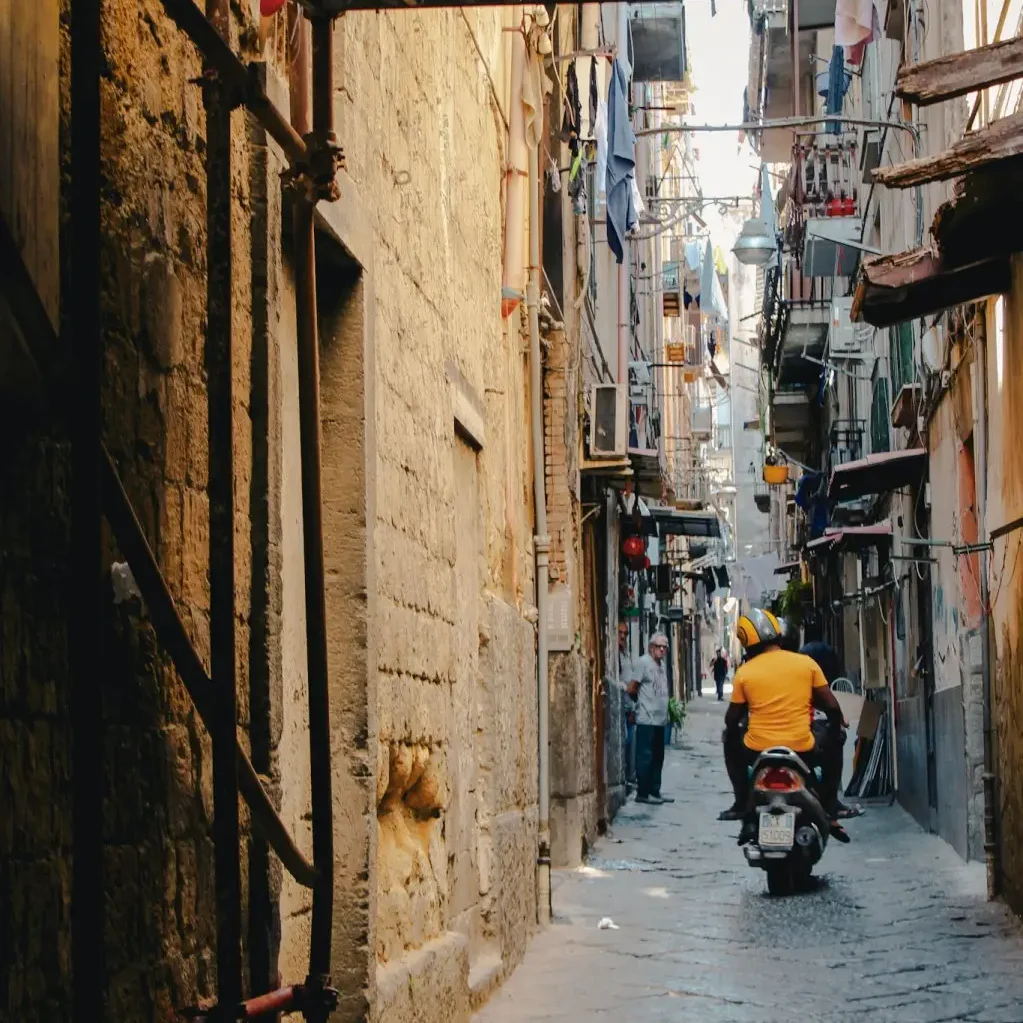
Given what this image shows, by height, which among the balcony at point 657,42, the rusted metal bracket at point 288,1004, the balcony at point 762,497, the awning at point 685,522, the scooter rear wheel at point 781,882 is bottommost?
the scooter rear wheel at point 781,882

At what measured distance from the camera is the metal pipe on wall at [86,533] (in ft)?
9.27

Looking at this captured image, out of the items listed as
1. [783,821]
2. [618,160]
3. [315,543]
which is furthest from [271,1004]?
[618,160]

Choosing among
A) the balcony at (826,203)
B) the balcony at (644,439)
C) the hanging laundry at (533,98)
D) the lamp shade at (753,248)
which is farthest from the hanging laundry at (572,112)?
the lamp shade at (753,248)

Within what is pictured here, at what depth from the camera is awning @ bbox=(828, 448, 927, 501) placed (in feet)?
54.9

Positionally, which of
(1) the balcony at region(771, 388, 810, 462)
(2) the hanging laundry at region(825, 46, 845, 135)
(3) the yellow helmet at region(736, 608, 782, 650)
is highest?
(2) the hanging laundry at region(825, 46, 845, 135)

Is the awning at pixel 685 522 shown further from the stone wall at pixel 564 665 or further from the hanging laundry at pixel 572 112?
the stone wall at pixel 564 665

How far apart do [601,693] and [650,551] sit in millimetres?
13691

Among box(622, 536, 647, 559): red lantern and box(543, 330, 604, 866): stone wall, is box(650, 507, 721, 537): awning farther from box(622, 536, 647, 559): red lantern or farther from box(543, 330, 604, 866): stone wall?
box(543, 330, 604, 866): stone wall

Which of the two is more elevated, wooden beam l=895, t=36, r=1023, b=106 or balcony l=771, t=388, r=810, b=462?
balcony l=771, t=388, r=810, b=462

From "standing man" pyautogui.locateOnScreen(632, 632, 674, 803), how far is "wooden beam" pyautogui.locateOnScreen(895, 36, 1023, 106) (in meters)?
11.9

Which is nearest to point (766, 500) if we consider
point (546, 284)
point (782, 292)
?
point (782, 292)

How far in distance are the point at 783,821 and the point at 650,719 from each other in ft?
27.0

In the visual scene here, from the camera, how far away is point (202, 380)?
4.07 m

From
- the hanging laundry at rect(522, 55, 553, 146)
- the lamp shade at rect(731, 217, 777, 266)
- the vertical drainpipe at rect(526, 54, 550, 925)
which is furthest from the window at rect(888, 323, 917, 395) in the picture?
the vertical drainpipe at rect(526, 54, 550, 925)
